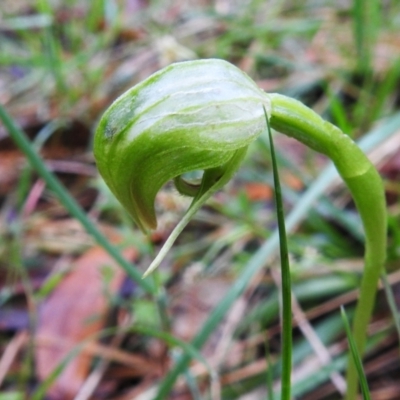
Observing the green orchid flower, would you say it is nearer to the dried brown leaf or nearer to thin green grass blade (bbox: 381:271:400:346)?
thin green grass blade (bbox: 381:271:400:346)

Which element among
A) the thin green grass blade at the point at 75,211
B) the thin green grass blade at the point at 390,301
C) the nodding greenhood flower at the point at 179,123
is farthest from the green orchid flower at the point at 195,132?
the thin green grass blade at the point at 75,211

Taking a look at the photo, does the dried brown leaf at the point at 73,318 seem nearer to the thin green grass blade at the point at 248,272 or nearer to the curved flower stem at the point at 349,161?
the thin green grass blade at the point at 248,272

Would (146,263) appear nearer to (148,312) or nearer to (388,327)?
(148,312)

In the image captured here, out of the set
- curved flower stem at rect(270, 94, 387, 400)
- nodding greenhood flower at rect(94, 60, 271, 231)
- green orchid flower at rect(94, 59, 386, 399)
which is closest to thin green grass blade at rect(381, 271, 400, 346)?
curved flower stem at rect(270, 94, 387, 400)

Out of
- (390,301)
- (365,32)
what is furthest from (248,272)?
(365,32)

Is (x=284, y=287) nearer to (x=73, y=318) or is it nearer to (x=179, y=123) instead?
(x=179, y=123)

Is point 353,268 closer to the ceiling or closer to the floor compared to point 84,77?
closer to the floor

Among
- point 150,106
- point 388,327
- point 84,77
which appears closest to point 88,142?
point 84,77
